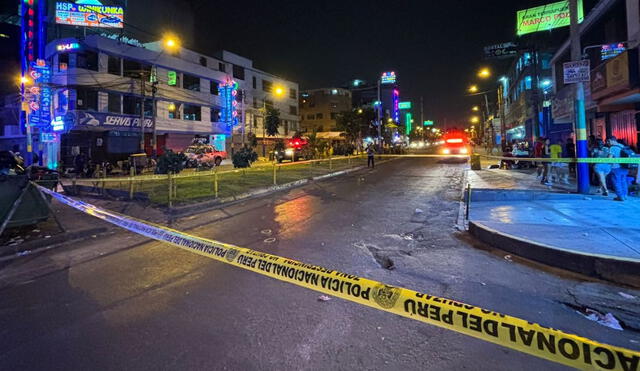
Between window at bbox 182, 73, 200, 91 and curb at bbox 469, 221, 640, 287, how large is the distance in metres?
38.3

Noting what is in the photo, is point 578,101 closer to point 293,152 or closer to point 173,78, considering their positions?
point 293,152

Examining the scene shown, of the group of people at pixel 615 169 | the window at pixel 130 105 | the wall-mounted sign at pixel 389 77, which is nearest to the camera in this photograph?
the group of people at pixel 615 169

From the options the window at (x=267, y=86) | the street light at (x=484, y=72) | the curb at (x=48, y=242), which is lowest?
the curb at (x=48, y=242)

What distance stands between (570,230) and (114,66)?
34.8 metres

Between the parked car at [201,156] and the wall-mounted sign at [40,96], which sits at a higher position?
the wall-mounted sign at [40,96]

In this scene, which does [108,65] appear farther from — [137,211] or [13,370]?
[13,370]

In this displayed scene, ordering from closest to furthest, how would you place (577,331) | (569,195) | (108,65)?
(577,331)
(569,195)
(108,65)

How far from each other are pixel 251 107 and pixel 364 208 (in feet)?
143

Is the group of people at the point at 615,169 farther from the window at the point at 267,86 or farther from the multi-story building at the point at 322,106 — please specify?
the multi-story building at the point at 322,106

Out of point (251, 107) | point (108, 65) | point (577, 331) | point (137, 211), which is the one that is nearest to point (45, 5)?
point (108, 65)

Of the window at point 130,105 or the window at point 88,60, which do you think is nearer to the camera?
the window at point 88,60

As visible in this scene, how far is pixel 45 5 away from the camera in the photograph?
31.9 m

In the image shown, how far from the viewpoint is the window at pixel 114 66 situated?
30.2m

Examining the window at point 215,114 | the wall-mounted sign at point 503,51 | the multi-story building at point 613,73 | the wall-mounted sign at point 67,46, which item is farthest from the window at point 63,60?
the wall-mounted sign at point 503,51
